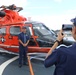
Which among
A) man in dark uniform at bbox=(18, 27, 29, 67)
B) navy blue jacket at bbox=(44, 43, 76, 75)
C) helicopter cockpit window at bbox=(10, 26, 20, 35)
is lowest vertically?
man in dark uniform at bbox=(18, 27, 29, 67)

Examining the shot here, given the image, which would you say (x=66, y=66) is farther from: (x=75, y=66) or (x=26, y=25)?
(x=26, y=25)

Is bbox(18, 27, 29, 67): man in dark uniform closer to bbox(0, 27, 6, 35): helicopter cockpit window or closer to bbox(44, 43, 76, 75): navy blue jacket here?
bbox(0, 27, 6, 35): helicopter cockpit window

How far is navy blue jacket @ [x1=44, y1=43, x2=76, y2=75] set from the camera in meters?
1.95

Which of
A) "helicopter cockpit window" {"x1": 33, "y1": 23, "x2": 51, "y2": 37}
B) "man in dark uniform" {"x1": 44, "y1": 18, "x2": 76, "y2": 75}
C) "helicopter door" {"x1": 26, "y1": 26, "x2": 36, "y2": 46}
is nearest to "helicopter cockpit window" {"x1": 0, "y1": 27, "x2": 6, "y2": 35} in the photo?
"helicopter door" {"x1": 26, "y1": 26, "x2": 36, "y2": 46}

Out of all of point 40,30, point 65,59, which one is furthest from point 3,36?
point 65,59

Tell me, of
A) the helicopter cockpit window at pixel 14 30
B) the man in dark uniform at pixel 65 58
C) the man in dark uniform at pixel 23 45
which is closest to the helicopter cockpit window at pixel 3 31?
the helicopter cockpit window at pixel 14 30

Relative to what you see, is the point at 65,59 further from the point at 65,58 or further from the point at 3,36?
the point at 3,36

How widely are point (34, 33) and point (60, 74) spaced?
8766 millimetres

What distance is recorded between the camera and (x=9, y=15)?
1300 centimetres

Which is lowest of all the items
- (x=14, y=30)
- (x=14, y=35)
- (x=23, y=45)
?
(x=23, y=45)

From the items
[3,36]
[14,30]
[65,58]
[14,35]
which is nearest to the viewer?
[65,58]

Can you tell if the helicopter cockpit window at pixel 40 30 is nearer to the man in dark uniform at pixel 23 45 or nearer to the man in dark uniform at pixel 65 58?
the man in dark uniform at pixel 23 45

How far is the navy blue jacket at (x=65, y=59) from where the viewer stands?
1.95 m

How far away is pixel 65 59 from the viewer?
1.97 meters
